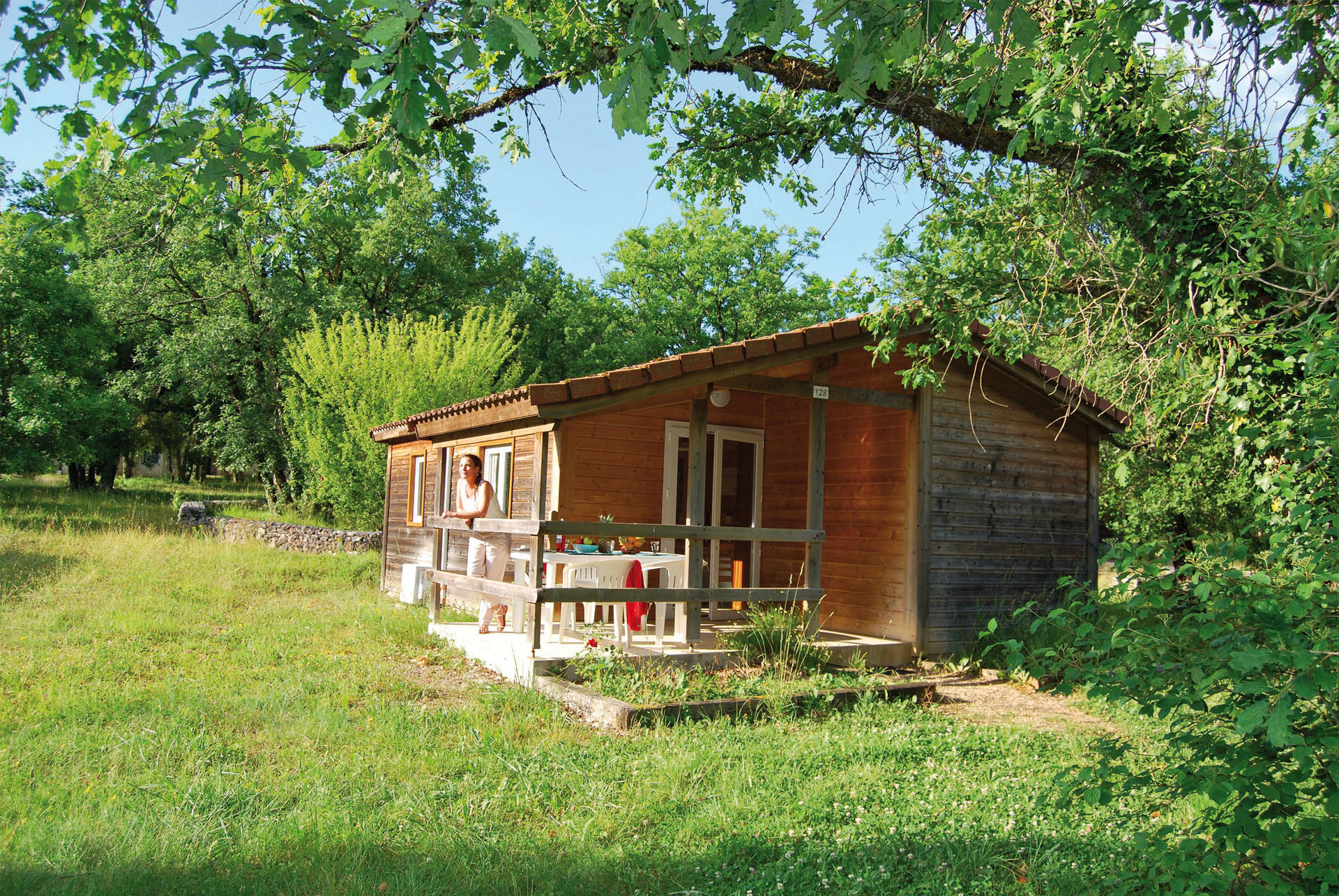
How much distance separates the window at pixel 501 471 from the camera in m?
10.8

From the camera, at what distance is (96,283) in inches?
935

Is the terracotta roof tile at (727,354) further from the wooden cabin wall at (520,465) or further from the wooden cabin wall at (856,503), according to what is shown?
the wooden cabin wall at (856,503)

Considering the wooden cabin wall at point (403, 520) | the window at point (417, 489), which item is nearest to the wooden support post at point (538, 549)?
the wooden cabin wall at point (403, 520)

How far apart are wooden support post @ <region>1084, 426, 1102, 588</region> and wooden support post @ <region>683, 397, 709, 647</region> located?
5.58m

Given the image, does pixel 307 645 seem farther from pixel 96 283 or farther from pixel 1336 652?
pixel 96 283

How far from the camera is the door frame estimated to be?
10938mm

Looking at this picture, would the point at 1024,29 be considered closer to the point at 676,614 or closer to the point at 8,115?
the point at 8,115

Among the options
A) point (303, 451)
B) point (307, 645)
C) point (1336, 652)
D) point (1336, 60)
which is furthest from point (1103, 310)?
point (303, 451)

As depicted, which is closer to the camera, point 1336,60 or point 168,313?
point 1336,60

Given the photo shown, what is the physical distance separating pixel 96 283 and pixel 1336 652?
90.7ft

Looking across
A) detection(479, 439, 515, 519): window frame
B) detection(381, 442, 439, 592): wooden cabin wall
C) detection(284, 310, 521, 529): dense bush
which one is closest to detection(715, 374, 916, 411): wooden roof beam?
detection(479, 439, 515, 519): window frame

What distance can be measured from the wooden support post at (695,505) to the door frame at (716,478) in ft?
6.37

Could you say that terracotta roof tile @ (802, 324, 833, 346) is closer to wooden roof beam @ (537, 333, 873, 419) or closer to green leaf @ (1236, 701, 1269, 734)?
wooden roof beam @ (537, 333, 873, 419)

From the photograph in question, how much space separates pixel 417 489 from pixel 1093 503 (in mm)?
9422
